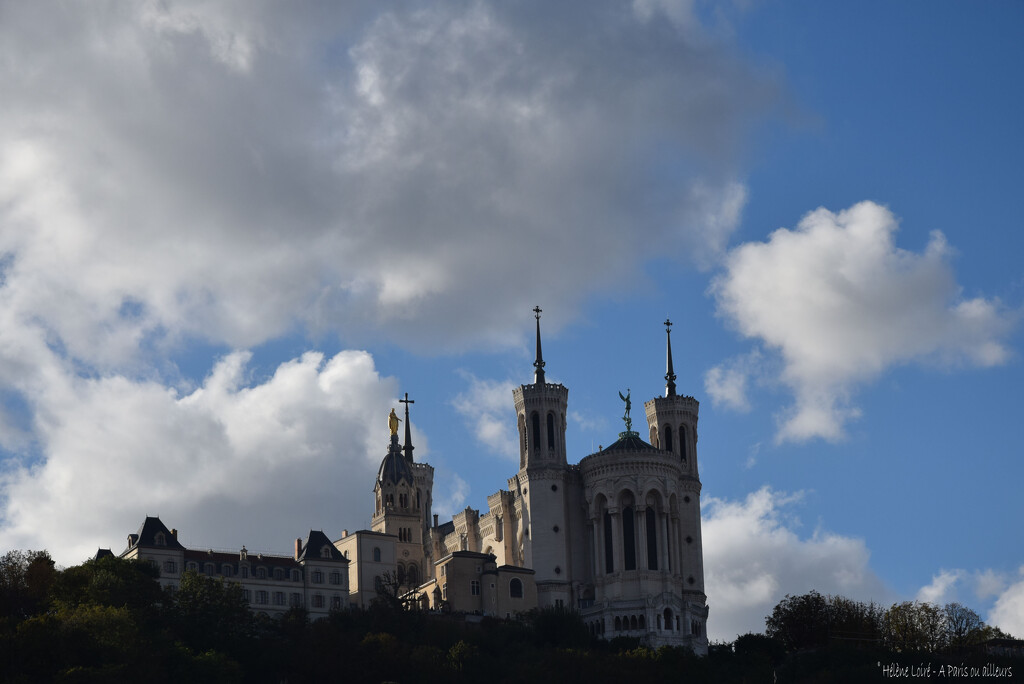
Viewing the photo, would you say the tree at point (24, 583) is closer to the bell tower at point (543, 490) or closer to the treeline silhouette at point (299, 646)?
the treeline silhouette at point (299, 646)

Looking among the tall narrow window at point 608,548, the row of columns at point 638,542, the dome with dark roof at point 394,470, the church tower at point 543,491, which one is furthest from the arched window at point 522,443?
the dome with dark roof at point 394,470

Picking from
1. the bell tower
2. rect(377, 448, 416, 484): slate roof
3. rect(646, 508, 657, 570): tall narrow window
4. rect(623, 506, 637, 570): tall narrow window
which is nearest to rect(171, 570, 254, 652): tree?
the bell tower

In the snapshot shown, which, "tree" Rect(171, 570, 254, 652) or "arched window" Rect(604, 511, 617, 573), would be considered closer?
"tree" Rect(171, 570, 254, 652)

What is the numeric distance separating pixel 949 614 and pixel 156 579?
6707 cm

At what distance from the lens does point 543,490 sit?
150 m

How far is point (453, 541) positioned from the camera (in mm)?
162000

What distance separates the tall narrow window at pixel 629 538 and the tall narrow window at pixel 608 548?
Answer: 4.10 ft

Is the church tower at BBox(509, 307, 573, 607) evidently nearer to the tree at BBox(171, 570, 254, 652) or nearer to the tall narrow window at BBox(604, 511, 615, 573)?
the tall narrow window at BBox(604, 511, 615, 573)

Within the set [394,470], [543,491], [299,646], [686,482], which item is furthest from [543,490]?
[299,646]

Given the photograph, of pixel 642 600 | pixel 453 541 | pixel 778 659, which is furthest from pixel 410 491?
pixel 778 659

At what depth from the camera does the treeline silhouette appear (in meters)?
110

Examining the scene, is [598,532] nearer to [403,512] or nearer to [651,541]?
[651,541]

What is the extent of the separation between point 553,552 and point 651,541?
834 cm

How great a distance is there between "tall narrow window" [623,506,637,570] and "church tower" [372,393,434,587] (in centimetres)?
2238
